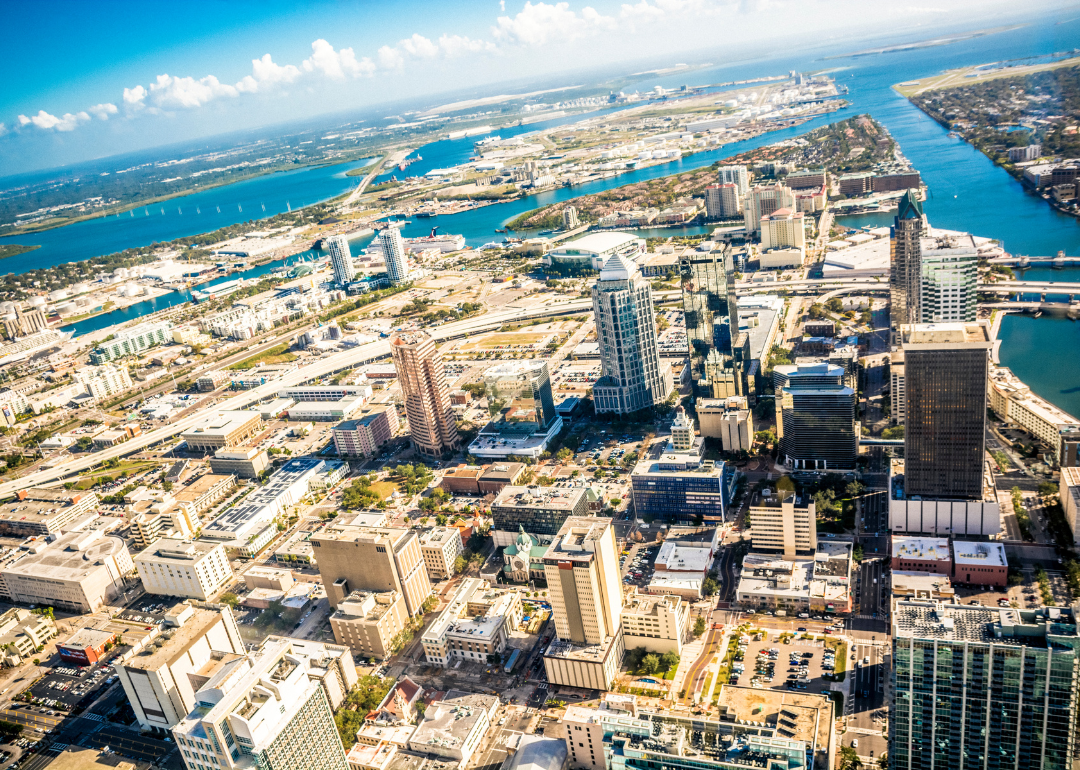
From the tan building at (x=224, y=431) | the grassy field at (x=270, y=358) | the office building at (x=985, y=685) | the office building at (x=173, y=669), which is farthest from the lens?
the grassy field at (x=270, y=358)

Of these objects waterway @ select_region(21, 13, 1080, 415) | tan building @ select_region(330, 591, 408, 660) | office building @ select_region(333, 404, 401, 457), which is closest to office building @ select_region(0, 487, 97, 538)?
office building @ select_region(333, 404, 401, 457)

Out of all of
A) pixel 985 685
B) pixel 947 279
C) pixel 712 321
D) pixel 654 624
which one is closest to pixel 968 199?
pixel 947 279

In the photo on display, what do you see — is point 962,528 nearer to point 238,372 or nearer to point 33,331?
point 238,372

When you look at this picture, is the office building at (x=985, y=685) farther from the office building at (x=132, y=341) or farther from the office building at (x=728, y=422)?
the office building at (x=132, y=341)

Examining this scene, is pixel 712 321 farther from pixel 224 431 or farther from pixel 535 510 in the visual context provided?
pixel 224 431

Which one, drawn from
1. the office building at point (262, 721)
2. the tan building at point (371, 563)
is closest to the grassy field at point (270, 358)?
the tan building at point (371, 563)

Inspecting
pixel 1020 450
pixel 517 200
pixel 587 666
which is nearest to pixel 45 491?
pixel 587 666
